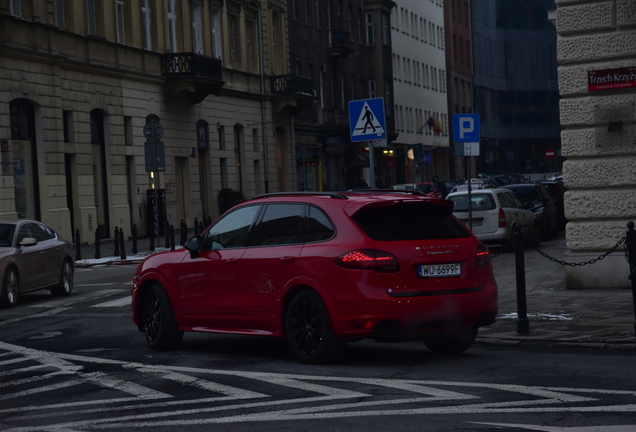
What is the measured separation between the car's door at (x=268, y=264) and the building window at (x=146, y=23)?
31557 mm

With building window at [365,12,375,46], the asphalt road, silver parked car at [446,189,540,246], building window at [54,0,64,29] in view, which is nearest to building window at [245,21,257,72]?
building window at [54,0,64,29]

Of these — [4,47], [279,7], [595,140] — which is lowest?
[595,140]

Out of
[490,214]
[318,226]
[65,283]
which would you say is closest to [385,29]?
[490,214]

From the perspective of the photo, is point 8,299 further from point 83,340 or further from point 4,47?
point 4,47

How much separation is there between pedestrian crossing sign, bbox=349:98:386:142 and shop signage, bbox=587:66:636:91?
3.09 metres

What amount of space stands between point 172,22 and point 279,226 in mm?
34742

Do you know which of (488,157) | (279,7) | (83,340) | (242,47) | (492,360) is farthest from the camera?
(488,157)

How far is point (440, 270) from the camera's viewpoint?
9.91 metres

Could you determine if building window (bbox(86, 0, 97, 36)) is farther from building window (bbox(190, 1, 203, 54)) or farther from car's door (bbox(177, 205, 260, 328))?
car's door (bbox(177, 205, 260, 328))

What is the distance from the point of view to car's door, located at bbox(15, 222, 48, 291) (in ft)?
60.0

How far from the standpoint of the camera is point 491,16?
378 feet

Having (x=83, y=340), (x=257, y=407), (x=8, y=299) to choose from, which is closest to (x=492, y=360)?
(x=257, y=407)

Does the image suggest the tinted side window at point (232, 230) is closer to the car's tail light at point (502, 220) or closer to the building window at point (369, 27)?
the car's tail light at point (502, 220)

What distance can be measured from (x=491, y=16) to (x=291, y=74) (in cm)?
6555
